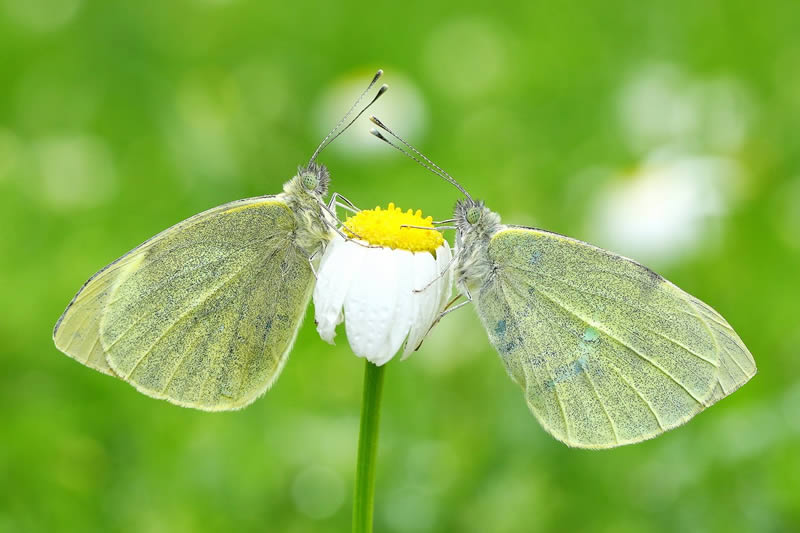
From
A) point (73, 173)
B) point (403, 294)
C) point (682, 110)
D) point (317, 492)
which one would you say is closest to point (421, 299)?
point (403, 294)

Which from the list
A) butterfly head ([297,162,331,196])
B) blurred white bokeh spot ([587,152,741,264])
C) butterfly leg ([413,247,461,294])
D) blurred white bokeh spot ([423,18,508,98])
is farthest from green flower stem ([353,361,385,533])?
blurred white bokeh spot ([423,18,508,98])

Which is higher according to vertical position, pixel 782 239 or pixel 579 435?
pixel 782 239

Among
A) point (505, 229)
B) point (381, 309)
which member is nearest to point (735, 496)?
point (505, 229)

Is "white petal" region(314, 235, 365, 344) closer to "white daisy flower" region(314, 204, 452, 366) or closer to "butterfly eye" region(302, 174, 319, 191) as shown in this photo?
"white daisy flower" region(314, 204, 452, 366)

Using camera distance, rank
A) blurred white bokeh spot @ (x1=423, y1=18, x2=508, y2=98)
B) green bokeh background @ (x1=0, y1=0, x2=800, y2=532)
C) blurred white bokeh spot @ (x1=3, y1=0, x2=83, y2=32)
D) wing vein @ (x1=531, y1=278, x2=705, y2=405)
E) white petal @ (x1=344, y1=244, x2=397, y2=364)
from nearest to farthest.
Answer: white petal @ (x1=344, y1=244, x2=397, y2=364) < wing vein @ (x1=531, y1=278, x2=705, y2=405) < green bokeh background @ (x1=0, y1=0, x2=800, y2=532) < blurred white bokeh spot @ (x1=423, y1=18, x2=508, y2=98) < blurred white bokeh spot @ (x1=3, y1=0, x2=83, y2=32)

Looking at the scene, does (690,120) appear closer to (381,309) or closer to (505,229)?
(505,229)

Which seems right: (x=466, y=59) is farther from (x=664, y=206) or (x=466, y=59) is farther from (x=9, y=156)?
(x=9, y=156)

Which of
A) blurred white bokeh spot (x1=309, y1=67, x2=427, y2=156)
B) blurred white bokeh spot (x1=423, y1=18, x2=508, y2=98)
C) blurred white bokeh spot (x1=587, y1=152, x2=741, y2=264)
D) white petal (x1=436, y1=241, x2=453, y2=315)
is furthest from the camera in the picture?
blurred white bokeh spot (x1=423, y1=18, x2=508, y2=98)
